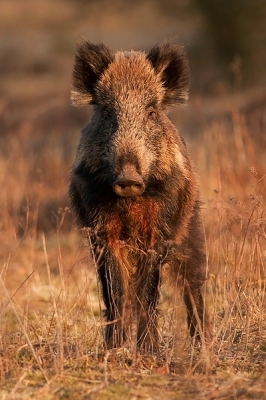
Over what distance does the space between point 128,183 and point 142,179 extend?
6.7 inches

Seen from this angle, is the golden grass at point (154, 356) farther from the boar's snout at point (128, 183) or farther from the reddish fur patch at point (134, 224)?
the boar's snout at point (128, 183)

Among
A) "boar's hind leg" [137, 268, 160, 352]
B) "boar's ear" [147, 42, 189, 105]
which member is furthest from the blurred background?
"boar's hind leg" [137, 268, 160, 352]

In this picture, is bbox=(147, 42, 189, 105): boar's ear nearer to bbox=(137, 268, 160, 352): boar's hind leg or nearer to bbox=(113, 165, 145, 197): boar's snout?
bbox=(113, 165, 145, 197): boar's snout

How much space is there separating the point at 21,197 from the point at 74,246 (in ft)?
7.34

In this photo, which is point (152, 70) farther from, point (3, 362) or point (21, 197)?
point (21, 197)

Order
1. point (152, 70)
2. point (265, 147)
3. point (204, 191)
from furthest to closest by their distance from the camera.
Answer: point (204, 191)
point (265, 147)
point (152, 70)

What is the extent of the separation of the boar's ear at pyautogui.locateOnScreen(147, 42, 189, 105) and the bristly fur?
0.04ft

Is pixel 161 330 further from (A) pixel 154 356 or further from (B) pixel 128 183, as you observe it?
(B) pixel 128 183

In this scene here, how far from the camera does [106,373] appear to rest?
200 inches

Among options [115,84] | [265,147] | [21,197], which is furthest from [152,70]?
[21,197]

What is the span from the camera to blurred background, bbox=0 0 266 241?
12680 millimetres

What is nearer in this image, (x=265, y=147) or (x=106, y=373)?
(x=106, y=373)

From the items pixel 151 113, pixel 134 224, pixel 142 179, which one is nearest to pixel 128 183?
pixel 142 179

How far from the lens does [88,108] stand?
68.4 ft
